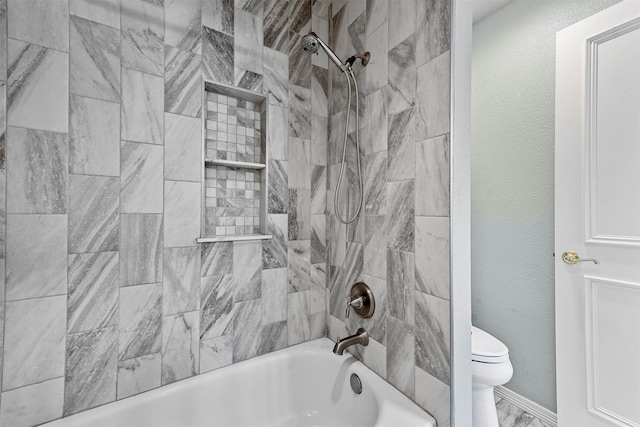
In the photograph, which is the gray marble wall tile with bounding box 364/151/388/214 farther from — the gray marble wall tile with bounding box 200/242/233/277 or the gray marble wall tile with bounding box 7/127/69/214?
the gray marble wall tile with bounding box 7/127/69/214

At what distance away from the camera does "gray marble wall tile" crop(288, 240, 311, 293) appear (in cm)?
147

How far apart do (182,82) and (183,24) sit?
25cm

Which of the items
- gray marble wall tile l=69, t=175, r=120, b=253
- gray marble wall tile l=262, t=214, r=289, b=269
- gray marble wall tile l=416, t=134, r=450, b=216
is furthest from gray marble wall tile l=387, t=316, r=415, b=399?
gray marble wall tile l=69, t=175, r=120, b=253

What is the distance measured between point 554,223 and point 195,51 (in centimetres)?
199

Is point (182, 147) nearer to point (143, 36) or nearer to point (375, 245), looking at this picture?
point (143, 36)

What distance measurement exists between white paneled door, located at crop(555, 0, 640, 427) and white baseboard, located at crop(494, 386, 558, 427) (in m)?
0.16

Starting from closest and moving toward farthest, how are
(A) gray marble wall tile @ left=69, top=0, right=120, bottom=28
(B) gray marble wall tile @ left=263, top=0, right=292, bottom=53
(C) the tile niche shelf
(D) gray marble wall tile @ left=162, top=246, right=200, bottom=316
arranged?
(A) gray marble wall tile @ left=69, top=0, right=120, bottom=28
(D) gray marble wall tile @ left=162, top=246, right=200, bottom=316
(C) the tile niche shelf
(B) gray marble wall tile @ left=263, top=0, right=292, bottom=53

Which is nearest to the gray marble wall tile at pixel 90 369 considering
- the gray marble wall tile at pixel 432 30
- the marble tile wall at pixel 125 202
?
the marble tile wall at pixel 125 202

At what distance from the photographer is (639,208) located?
1187 millimetres

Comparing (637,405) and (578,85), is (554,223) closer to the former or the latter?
(578,85)

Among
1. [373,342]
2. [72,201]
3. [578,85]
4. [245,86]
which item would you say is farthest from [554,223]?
[72,201]

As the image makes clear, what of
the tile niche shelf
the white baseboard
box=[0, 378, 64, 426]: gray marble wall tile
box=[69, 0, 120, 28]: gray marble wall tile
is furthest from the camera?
the white baseboard

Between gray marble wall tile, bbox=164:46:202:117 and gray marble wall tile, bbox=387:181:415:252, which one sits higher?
gray marble wall tile, bbox=164:46:202:117

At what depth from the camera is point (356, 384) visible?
1.25 m
